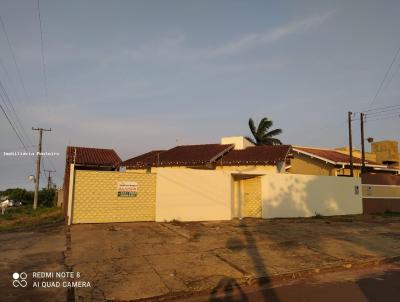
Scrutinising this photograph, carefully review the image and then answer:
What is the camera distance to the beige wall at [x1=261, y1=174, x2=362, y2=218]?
19766 mm

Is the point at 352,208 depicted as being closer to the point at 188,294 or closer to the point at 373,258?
the point at 373,258

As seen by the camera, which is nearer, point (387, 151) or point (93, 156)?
point (93, 156)

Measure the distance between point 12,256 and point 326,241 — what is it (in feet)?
32.0

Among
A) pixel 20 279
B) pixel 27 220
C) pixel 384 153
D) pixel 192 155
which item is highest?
pixel 384 153

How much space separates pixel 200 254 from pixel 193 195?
729 cm

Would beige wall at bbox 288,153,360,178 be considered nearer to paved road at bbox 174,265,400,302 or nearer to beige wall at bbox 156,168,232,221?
beige wall at bbox 156,168,232,221

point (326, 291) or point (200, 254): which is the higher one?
point (200, 254)

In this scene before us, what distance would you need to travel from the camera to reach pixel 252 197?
19719 mm

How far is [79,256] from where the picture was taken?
9.24 meters

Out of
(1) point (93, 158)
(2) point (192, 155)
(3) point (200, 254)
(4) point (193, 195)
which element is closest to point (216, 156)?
(2) point (192, 155)

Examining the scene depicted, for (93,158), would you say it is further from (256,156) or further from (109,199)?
(256,156)

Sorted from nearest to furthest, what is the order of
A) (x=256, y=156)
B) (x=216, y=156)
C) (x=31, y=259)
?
1. (x=31, y=259)
2. (x=216, y=156)
3. (x=256, y=156)

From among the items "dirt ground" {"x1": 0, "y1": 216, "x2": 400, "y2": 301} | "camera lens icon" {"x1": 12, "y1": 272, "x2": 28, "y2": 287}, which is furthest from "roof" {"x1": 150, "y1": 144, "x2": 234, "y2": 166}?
"camera lens icon" {"x1": 12, "y1": 272, "x2": 28, "y2": 287}

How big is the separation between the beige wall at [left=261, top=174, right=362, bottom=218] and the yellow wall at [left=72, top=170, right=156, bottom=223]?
21.1ft
